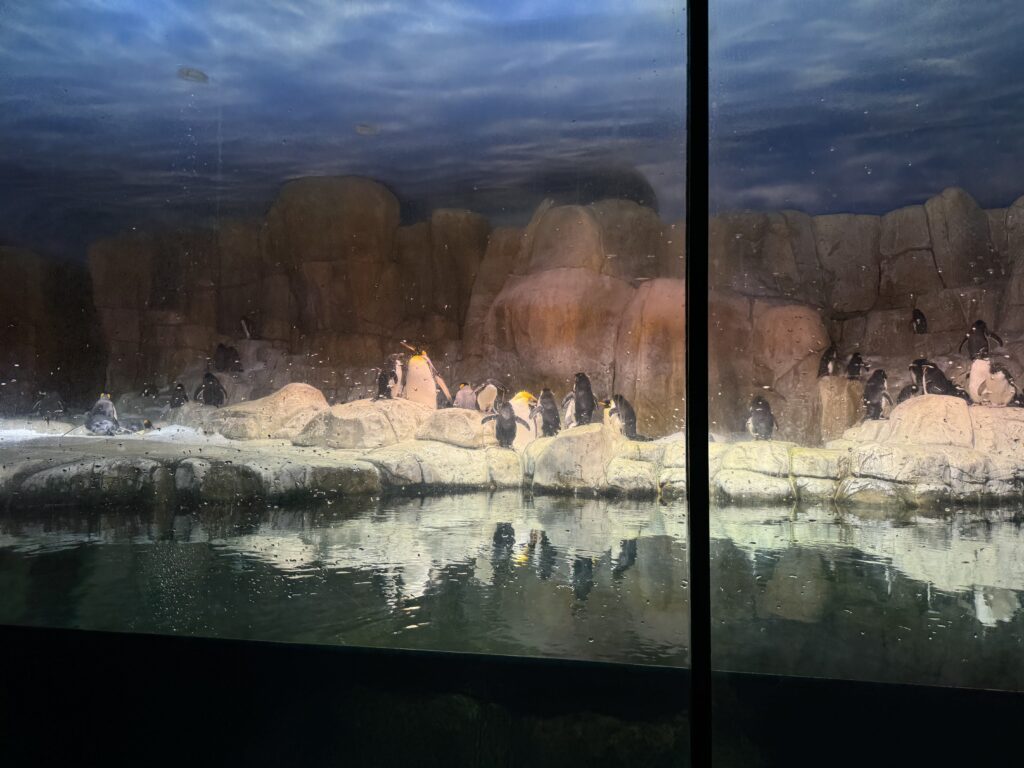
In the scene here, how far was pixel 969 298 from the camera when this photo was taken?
1.77 m

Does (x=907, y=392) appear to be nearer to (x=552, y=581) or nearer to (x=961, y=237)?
(x=961, y=237)

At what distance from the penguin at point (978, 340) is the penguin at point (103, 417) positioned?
2084mm

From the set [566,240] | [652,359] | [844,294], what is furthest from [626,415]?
[844,294]

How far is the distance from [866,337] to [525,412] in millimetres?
867

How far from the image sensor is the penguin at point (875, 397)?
1792 millimetres

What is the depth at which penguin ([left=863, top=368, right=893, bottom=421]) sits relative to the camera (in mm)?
1792

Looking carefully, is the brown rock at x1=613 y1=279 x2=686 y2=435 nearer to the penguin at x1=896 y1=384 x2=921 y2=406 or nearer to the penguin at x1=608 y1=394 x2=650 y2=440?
the penguin at x1=608 y1=394 x2=650 y2=440

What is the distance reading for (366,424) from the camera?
204cm

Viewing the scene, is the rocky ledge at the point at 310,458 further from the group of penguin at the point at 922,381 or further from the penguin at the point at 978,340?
the penguin at the point at 978,340

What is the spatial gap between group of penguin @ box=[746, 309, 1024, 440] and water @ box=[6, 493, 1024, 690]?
0.80 feet

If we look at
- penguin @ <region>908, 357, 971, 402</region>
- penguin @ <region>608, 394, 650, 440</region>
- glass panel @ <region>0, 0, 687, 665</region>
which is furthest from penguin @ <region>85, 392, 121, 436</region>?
penguin @ <region>908, 357, 971, 402</region>

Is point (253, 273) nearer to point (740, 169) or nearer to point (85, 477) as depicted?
point (85, 477)

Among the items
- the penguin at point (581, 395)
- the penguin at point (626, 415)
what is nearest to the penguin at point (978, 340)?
the penguin at point (626, 415)

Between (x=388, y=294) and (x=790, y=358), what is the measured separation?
103cm
